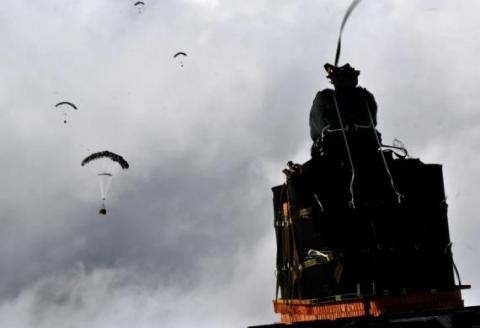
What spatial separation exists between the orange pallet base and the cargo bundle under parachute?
1.4 inches

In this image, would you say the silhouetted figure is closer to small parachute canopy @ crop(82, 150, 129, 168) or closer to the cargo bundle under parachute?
the cargo bundle under parachute

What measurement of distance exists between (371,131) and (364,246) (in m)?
4.84

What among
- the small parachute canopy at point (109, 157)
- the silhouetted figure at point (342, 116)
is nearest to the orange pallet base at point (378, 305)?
the silhouetted figure at point (342, 116)

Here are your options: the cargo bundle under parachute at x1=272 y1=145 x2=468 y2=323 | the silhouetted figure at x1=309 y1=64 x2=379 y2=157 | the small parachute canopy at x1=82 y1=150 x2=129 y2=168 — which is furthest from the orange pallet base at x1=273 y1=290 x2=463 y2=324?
the small parachute canopy at x1=82 y1=150 x2=129 y2=168

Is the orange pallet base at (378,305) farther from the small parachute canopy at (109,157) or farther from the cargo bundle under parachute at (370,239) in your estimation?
the small parachute canopy at (109,157)

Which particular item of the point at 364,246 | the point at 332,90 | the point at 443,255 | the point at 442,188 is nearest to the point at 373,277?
the point at 364,246

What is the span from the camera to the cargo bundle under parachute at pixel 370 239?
21.5 meters

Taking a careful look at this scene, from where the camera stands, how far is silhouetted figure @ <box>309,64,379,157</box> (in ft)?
76.4

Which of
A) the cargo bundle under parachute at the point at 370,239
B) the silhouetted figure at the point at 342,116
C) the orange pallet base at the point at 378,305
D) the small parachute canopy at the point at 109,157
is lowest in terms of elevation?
the orange pallet base at the point at 378,305

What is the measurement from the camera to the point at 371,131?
23.7m

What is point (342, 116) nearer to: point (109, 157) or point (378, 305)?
point (378, 305)

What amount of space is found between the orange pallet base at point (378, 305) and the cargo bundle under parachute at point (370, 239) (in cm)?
4

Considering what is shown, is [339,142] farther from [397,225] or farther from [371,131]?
[397,225]

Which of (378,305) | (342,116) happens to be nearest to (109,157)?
(342,116)
